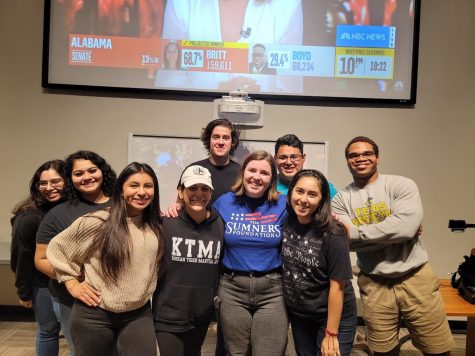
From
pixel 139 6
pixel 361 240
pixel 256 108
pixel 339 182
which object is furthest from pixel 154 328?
pixel 139 6

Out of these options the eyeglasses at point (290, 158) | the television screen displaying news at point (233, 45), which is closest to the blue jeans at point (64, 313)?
the eyeglasses at point (290, 158)

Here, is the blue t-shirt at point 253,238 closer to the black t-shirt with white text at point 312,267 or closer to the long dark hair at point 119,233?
the black t-shirt with white text at point 312,267

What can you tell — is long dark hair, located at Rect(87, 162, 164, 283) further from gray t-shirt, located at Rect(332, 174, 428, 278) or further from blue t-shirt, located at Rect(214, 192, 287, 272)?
gray t-shirt, located at Rect(332, 174, 428, 278)

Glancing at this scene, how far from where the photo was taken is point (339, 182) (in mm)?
3922

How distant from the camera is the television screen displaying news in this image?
375 cm

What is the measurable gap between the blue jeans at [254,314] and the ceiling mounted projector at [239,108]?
1.79 metres

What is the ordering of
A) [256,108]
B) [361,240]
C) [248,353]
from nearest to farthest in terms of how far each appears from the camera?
[248,353], [361,240], [256,108]

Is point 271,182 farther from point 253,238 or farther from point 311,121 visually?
point 311,121

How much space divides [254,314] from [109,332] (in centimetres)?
62

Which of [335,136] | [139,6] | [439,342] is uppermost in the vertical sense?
[139,6]

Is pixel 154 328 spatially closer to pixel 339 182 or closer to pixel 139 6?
pixel 339 182

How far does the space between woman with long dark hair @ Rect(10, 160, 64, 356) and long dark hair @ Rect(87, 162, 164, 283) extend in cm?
57

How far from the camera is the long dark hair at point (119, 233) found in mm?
1743

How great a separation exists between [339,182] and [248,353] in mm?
2296
